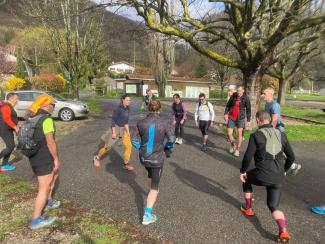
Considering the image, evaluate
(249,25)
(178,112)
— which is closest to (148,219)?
(178,112)

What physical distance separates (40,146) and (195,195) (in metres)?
2.74

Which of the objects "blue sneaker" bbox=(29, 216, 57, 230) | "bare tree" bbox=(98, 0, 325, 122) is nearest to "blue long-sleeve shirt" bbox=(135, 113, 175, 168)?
"blue sneaker" bbox=(29, 216, 57, 230)

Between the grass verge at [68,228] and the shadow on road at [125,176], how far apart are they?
1.56 ft

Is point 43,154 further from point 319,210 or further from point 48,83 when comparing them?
point 48,83

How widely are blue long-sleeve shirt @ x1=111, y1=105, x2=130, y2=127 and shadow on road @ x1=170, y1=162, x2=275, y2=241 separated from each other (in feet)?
5.32

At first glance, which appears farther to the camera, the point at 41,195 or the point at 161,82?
the point at 161,82

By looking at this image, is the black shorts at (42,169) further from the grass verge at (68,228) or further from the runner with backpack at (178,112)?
the runner with backpack at (178,112)

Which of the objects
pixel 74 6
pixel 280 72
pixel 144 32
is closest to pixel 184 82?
pixel 280 72

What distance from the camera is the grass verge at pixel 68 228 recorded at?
3943 mm

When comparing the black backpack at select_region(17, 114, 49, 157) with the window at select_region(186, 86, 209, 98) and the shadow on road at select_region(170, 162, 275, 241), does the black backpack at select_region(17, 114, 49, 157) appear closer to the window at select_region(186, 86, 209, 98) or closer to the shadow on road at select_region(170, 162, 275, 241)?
the shadow on road at select_region(170, 162, 275, 241)

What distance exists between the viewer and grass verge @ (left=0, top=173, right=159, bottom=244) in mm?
3943

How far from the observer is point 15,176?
6.57 metres

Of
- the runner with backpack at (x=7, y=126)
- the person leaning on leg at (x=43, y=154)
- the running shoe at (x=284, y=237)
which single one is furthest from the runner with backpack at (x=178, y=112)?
the running shoe at (x=284, y=237)

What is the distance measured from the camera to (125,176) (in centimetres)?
661
